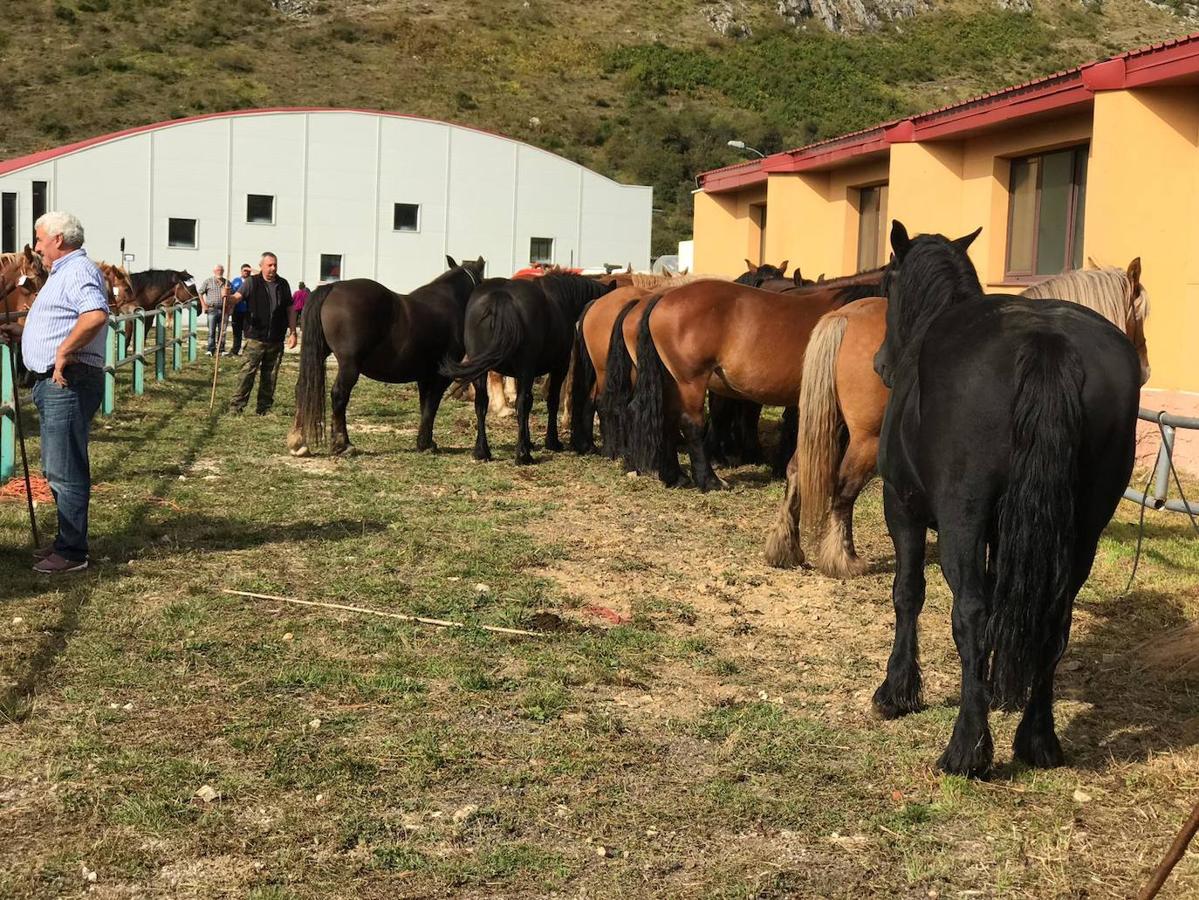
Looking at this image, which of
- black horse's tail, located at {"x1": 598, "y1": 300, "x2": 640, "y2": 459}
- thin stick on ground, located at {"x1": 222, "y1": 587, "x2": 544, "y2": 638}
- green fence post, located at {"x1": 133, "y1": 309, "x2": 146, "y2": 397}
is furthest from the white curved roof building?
thin stick on ground, located at {"x1": 222, "y1": 587, "x2": 544, "y2": 638}

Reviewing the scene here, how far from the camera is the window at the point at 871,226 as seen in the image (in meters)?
18.0

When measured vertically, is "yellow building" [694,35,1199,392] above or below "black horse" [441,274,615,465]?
above

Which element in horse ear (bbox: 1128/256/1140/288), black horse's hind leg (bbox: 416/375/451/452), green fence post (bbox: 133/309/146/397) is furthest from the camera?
green fence post (bbox: 133/309/146/397)

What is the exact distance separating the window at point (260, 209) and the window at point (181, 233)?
1809mm

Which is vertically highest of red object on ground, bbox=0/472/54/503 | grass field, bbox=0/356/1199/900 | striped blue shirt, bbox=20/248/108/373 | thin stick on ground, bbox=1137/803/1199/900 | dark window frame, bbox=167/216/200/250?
dark window frame, bbox=167/216/200/250

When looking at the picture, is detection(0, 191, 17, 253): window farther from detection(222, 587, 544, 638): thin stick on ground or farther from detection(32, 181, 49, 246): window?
detection(222, 587, 544, 638): thin stick on ground

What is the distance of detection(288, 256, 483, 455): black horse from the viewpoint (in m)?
11.7

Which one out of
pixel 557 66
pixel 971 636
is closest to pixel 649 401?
pixel 971 636

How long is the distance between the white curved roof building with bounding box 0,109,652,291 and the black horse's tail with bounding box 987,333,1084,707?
1444 inches

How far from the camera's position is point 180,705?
480 cm

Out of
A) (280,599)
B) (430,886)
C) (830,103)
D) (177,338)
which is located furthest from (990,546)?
(830,103)

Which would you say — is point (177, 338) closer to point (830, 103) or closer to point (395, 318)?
point (395, 318)

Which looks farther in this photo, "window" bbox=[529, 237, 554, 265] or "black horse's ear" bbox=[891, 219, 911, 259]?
"window" bbox=[529, 237, 554, 265]

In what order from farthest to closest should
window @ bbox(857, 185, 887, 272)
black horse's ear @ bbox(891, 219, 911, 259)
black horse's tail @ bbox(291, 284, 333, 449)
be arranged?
window @ bbox(857, 185, 887, 272) → black horse's tail @ bbox(291, 284, 333, 449) → black horse's ear @ bbox(891, 219, 911, 259)
